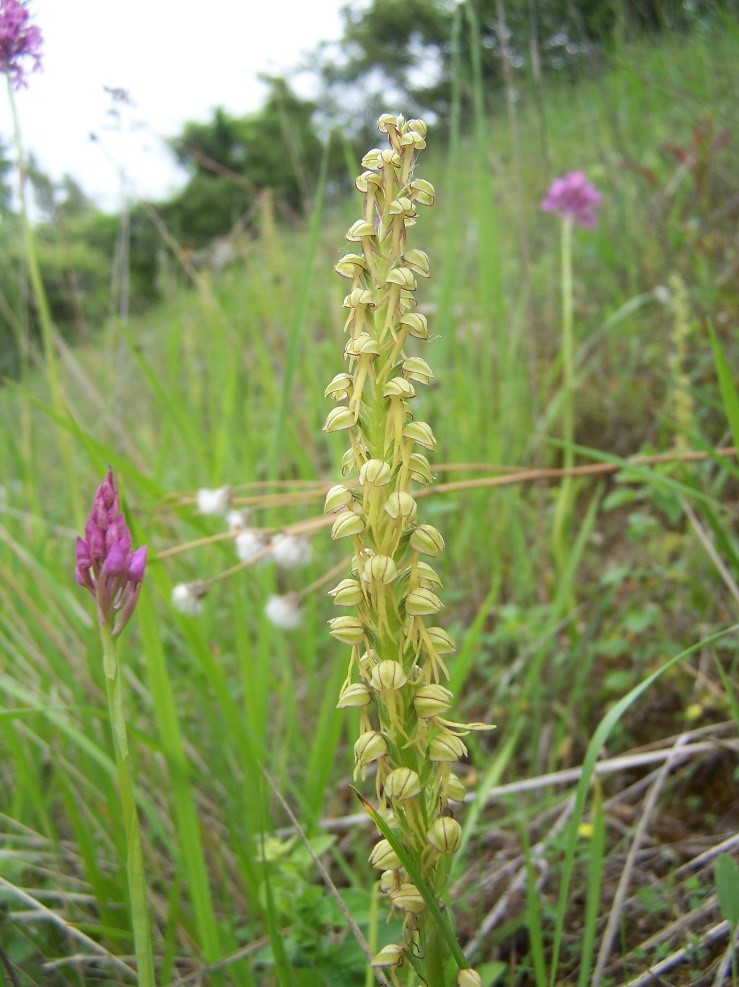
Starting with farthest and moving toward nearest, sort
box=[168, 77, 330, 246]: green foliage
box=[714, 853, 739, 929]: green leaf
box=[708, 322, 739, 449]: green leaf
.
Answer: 1. box=[168, 77, 330, 246]: green foliage
2. box=[708, 322, 739, 449]: green leaf
3. box=[714, 853, 739, 929]: green leaf

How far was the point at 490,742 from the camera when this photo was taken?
2016mm

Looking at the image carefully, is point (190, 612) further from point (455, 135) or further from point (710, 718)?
point (455, 135)

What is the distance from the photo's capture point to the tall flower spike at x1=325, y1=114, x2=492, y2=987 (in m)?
0.70

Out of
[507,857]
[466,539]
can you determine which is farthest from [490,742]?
[466,539]

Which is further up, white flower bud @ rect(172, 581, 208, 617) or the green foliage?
the green foliage

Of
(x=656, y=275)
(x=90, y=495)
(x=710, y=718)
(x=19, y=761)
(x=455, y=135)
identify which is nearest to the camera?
(x=19, y=761)

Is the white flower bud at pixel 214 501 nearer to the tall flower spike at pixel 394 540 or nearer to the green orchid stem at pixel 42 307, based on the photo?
the green orchid stem at pixel 42 307

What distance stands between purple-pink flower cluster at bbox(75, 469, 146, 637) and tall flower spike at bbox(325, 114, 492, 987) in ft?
0.67

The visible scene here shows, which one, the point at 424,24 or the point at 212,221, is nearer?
the point at 424,24

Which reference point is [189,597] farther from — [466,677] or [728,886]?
[728,886]

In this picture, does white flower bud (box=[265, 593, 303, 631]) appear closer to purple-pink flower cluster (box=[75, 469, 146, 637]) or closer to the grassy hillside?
the grassy hillside

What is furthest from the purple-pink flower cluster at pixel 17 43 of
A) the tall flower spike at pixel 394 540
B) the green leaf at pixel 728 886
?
the green leaf at pixel 728 886

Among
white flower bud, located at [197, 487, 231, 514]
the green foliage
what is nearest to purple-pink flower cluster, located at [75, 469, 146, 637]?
white flower bud, located at [197, 487, 231, 514]

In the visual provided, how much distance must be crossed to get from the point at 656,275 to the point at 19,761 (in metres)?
3.21
